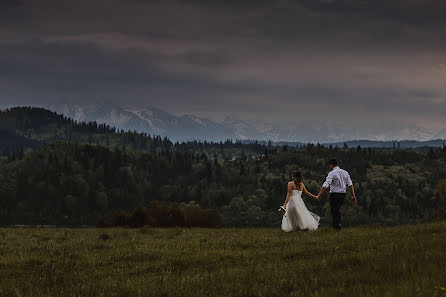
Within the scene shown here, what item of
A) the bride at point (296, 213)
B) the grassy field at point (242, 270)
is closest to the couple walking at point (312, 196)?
the bride at point (296, 213)

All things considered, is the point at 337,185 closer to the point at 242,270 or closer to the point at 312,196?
the point at 312,196

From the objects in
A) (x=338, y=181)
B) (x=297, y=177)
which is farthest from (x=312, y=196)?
(x=338, y=181)

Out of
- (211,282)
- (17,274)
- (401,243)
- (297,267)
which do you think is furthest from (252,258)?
(17,274)

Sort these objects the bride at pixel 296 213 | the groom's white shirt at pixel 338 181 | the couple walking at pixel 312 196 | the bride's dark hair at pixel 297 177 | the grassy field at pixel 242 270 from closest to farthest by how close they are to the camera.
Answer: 1. the grassy field at pixel 242 270
2. the groom's white shirt at pixel 338 181
3. the couple walking at pixel 312 196
4. the bride's dark hair at pixel 297 177
5. the bride at pixel 296 213

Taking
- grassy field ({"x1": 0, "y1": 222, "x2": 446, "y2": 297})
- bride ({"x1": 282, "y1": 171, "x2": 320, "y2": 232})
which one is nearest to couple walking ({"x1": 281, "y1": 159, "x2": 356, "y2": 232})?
bride ({"x1": 282, "y1": 171, "x2": 320, "y2": 232})

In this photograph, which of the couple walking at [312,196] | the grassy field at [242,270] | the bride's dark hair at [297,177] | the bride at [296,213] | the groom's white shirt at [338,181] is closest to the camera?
the grassy field at [242,270]

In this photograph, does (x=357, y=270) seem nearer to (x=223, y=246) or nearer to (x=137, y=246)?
(x=223, y=246)

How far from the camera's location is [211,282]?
409 inches

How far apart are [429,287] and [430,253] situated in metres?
3.93

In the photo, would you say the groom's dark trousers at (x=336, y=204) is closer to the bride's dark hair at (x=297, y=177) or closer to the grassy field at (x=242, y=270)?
the bride's dark hair at (x=297, y=177)

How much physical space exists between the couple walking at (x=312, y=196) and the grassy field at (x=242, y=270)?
521 cm

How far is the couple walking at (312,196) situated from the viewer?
74.3 feet

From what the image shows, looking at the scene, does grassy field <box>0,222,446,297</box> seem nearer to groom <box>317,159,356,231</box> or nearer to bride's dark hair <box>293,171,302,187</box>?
groom <box>317,159,356,231</box>

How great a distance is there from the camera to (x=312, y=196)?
23.2 metres
